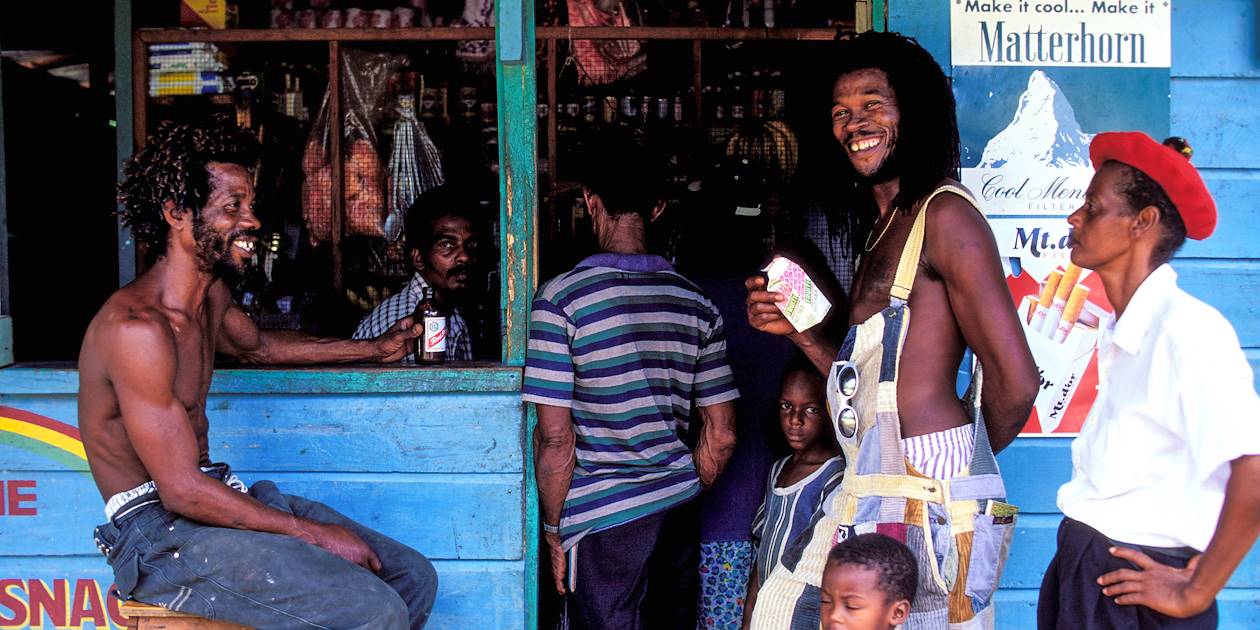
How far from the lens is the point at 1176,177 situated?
7.03ft

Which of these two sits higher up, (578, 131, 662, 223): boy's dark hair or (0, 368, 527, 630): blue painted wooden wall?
(578, 131, 662, 223): boy's dark hair

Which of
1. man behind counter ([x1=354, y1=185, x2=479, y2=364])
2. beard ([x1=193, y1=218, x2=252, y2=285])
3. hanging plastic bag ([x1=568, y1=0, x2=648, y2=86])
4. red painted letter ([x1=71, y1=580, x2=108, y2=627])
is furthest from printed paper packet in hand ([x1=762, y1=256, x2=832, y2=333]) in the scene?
hanging plastic bag ([x1=568, y1=0, x2=648, y2=86])

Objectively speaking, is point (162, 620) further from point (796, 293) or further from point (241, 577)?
point (796, 293)

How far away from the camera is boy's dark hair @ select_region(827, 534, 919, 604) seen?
2373 mm

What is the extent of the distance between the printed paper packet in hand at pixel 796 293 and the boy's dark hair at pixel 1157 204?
72 centimetres

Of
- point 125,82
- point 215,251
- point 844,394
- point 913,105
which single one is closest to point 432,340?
point 215,251

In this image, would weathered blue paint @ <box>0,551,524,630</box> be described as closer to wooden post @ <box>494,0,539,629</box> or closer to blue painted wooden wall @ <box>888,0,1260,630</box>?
wooden post @ <box>494,0,539,629</box>

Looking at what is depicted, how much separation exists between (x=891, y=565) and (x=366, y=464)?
5.28 ft

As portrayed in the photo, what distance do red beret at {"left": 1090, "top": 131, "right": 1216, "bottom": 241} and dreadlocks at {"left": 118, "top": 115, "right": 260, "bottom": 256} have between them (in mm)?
2188

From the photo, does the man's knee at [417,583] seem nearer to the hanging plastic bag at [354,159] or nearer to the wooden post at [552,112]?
the wooden post at [552,112]

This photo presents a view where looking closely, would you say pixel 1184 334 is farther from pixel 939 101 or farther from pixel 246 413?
pixel 246 413

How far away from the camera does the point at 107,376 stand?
8.41 ft

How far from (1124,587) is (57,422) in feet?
9.63

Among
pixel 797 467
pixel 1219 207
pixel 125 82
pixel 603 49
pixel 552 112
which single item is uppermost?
pixel 603 49
